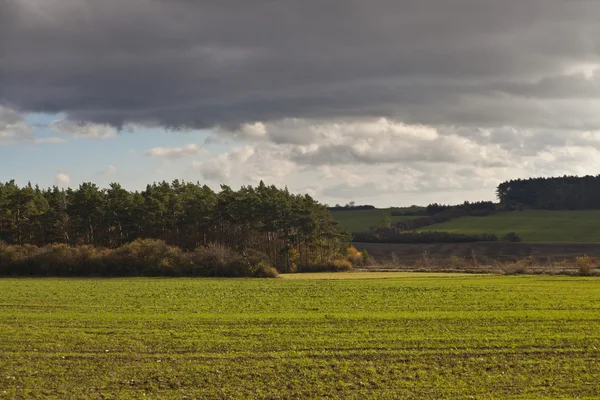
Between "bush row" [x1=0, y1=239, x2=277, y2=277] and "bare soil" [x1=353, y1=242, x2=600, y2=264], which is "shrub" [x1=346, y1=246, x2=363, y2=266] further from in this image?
"bush row" [x1=0, y1=239, x2=277, y2=277]

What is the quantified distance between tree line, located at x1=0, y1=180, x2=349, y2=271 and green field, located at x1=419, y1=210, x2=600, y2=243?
67286 millimetres

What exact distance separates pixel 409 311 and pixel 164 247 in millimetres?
59940

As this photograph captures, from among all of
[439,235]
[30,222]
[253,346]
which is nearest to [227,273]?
[30,222]

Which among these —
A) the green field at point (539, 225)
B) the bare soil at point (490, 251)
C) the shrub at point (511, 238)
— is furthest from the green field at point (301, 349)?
the green field at point (539, 225)

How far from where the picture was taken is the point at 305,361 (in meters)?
25.0

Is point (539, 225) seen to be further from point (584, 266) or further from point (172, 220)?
point (172, 220)

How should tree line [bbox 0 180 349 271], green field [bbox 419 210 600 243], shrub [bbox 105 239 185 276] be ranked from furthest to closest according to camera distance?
green field [bbox 419 210 600 243] < tree line [bbox 0 180 349 271] < shrub [bbox 105 239 185 276]

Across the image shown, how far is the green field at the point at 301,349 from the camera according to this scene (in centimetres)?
2120

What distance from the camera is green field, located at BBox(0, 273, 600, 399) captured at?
69.6 ft

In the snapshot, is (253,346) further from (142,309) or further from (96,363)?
(142,309)

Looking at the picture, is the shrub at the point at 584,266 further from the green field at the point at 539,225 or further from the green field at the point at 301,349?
the green field at the point at 539,225

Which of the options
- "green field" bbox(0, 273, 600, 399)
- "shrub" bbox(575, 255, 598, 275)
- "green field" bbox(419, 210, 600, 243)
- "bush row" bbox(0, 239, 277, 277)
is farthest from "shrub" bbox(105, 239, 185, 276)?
"green field" bbox(419, 210, 600, 243)

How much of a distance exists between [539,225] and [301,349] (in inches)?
6464

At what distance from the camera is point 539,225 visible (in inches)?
7032
